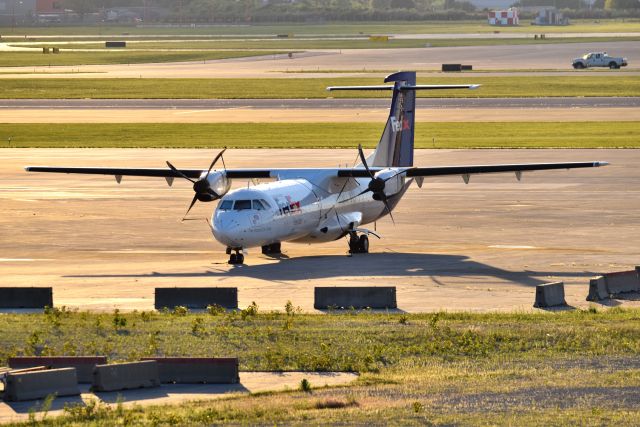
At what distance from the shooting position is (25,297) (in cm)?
3178

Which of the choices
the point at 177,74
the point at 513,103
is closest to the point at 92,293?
the point at 513,103

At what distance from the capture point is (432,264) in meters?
39.1

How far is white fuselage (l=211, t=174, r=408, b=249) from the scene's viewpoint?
38250mm

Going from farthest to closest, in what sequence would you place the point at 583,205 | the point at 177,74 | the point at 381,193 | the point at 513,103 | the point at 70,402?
the point at 177,74 < the point at 513,103 < the point at 583,205 < the point at 381,193 < the point at 70,402

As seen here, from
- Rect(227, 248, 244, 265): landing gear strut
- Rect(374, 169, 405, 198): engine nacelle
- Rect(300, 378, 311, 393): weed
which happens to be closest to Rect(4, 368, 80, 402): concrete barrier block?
Rect(300, 378, 311, 393): weed

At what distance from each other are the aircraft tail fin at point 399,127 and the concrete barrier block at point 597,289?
15531 millimetres

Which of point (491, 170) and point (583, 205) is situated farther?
point (583, 205)

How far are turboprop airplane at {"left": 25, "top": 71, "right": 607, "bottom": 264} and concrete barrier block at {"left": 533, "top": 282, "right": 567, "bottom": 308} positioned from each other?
10.1 meters

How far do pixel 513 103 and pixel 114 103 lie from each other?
3298cm

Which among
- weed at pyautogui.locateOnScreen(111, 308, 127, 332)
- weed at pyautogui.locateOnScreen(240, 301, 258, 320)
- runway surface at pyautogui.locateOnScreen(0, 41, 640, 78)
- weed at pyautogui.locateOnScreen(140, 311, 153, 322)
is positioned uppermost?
runway surface at pyautogui.locateOnScreen(0, 41, 640, 78)

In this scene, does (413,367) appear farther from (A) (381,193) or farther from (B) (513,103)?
(B) (513,103)

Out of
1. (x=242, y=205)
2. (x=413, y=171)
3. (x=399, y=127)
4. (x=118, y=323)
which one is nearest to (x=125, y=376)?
(x=118, y=323)

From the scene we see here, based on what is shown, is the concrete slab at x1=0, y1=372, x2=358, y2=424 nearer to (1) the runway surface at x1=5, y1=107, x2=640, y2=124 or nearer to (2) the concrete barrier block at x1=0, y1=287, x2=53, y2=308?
(2) the concrete barrier block at x1=0, y1=287, x2=53, y2=308

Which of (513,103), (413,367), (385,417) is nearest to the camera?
(385,417)
